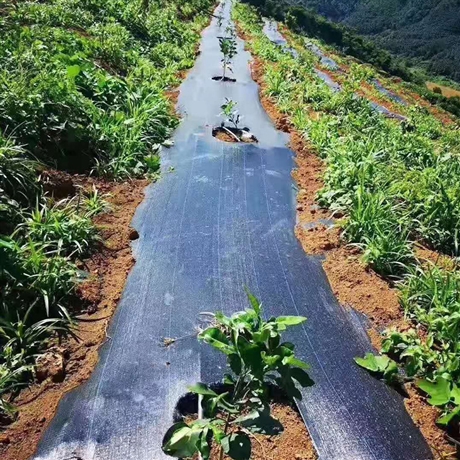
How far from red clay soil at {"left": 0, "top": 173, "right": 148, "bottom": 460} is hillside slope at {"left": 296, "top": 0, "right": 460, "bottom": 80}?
83.8 metres

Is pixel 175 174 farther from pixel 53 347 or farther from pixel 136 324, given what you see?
pixel 53 347

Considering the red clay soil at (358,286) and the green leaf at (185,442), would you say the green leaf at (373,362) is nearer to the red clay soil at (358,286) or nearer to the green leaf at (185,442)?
the red clay soil at (358,286)

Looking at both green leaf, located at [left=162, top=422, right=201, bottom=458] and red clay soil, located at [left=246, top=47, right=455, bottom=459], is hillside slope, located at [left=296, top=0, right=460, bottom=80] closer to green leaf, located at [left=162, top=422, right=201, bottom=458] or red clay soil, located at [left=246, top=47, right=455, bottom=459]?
red clay soil, located at [left=246, top=47, right=455, bottom=459]

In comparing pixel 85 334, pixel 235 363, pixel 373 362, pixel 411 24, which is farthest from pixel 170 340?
pixel 411 24

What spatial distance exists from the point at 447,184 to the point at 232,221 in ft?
6.94

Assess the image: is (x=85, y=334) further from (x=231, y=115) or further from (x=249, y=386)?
(x=231, y=115)

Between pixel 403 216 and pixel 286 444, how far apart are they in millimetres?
2434

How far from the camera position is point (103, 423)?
2.09 m

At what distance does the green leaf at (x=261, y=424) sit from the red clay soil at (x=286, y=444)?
0.44m

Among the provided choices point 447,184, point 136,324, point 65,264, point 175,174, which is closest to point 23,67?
point 175,174

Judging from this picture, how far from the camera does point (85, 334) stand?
2596mm

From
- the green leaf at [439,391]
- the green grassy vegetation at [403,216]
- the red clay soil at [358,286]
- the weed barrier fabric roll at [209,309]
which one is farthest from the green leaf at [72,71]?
the green leaf at [439,391]

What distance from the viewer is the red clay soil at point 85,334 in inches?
79.3

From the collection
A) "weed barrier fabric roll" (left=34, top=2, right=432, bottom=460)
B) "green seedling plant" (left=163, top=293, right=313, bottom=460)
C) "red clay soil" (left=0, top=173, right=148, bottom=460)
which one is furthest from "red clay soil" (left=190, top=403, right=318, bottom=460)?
"red clay soil" (left=0, top=173, right=148, bottom=460)
